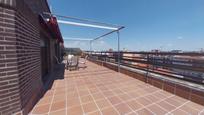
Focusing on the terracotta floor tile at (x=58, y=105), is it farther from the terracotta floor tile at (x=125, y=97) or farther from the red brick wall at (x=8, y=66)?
the terracotta floor tile at (x=125, y=97)

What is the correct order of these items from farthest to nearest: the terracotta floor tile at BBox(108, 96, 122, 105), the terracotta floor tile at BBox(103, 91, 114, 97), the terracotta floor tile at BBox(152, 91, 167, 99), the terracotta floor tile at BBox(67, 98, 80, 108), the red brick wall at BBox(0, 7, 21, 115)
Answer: the terracotta floor tile at BBox(103, 91, 114, 97) < the terracotta floor tile at BBox(152, 91, 167, 99) < the terracotta floor tile at BBox(108, 96, 122, 105) < the terracotta floor tile at BBox(67, 98, 80, 108) < the red brick wall at BBox(0, 7, 21, 115)

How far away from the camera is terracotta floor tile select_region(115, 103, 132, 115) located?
1859 mm

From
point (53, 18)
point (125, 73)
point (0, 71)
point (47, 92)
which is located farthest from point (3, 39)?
point (125, 73)

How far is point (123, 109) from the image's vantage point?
1.95m

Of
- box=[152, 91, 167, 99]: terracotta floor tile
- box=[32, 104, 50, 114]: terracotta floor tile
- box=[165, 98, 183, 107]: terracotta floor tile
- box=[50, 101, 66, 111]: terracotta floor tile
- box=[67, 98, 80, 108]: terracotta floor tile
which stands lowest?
box=[32, 104, 50, 114]: terracotta floor tile

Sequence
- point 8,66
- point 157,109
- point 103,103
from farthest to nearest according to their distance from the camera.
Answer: point 103,103
point 157,109
point 8,66

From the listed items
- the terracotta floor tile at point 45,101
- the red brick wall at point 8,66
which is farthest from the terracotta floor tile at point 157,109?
the red brick wall at point 8,66

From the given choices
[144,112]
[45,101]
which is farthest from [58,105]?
[144,112]

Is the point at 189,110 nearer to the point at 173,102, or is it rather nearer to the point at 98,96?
the point at 173,102

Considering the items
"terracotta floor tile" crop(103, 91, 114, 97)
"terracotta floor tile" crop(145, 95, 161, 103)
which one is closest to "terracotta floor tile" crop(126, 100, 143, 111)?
"terracotta floor tile" crop(145, 95, 161, 103)

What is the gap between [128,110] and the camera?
1920 mm

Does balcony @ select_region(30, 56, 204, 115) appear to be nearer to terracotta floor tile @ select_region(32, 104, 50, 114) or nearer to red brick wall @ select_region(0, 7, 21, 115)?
terracotta floor tile @ select_region(32, 104, 50, 114)

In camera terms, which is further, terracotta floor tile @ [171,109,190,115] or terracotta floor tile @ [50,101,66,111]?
terracotta floor tile @ [50,101,66,111]

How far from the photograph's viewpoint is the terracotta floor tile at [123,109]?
6.10 feet
